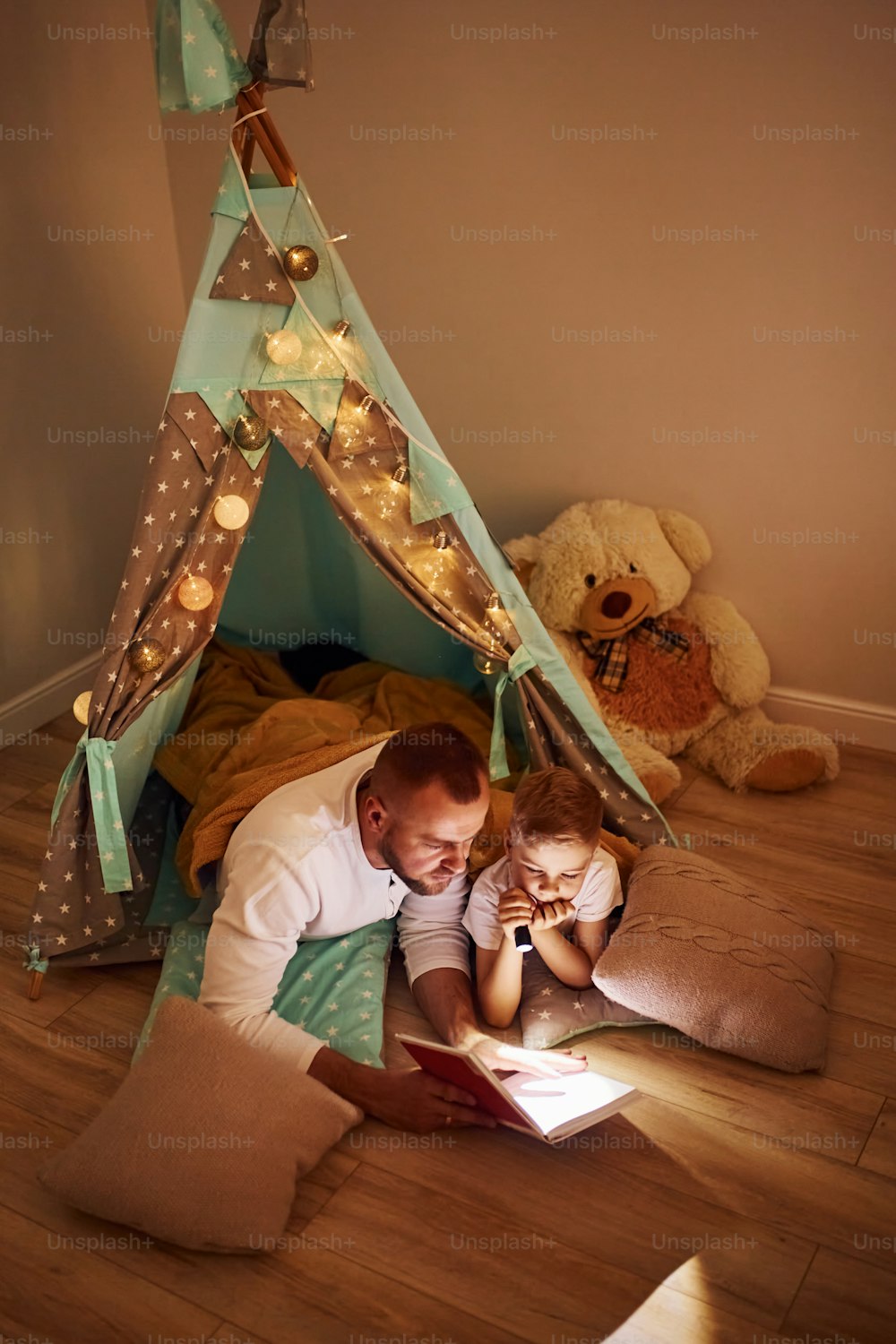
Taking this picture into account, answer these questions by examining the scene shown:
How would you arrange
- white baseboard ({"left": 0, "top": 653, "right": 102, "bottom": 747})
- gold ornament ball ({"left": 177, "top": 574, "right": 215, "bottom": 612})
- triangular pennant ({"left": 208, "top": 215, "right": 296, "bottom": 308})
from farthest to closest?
white baseboard ({"left": 0, "top": 653, "right": 102, "bottom": 747}), gold ornament ball ({"left": 177, "top": 574, "right": 215, "bottom": 612}), triangular pennant ({"left": 208, "top": 215, "right": 296, "bottom": 308})

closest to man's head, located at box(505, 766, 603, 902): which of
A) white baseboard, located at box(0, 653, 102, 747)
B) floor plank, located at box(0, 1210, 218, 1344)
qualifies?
floor plank, located at box(0, 1210, 218, 1344)

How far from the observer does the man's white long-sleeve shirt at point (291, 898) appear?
203cm

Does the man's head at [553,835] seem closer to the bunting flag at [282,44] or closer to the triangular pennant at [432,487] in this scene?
the triangular pennant at [432,487]

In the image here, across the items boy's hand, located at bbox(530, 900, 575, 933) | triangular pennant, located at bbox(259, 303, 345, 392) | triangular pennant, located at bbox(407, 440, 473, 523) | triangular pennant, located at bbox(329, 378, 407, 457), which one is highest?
triangular pennant, located at bbox(259, 303, 345, 392)

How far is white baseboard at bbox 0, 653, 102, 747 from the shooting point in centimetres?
321

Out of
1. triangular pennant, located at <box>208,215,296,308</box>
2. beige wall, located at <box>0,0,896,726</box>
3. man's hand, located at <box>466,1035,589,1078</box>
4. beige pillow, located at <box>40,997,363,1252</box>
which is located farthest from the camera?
beige wall, located at <box>0,0,896,726</box>

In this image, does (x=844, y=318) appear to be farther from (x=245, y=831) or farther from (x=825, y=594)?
(x=245, y=831)

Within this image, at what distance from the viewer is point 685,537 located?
306cm

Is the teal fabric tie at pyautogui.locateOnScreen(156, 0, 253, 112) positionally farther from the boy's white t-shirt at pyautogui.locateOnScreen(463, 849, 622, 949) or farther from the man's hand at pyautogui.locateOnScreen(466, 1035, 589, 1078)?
the man's hand at pyautogui.locateOnScreen(466, 1035, 589, 1078)

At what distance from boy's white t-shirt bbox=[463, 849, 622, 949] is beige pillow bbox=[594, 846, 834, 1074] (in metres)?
0.06

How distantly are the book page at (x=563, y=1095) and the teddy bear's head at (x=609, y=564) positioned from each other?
1288 millimetres

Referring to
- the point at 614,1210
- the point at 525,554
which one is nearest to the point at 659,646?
the point at 525,554

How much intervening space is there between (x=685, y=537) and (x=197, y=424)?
1.38 m

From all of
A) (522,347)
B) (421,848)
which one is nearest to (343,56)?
(522,347)
